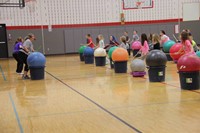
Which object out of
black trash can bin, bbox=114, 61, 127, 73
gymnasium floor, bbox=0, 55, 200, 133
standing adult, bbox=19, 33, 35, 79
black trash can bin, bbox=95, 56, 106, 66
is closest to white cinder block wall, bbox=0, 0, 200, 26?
black trash can bin, bbox=95, 56, 106, 66

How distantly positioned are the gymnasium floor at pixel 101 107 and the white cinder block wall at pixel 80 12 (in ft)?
47.0

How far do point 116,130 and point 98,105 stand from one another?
2.00 m

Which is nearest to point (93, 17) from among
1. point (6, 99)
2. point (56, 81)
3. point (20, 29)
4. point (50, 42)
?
point (50, 42)

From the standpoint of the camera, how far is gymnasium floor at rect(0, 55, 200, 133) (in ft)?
17.8

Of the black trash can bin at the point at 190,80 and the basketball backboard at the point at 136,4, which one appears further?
the basketball backboard at the point at 136,4

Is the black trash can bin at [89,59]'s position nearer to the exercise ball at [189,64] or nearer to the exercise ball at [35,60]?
the exercise ball at [35,60]

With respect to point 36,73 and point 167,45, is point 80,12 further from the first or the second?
point 36,73

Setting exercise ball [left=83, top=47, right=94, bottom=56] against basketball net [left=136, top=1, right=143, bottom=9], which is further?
basketball net [left=136, top=1, right=143, bottom=9]

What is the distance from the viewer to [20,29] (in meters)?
24.2

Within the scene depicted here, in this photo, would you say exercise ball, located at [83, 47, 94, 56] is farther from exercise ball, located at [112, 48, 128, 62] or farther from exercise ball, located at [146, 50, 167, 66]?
exercise ball, located at [146, 50, 167, 66]

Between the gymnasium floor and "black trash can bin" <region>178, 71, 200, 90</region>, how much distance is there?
0.90ft

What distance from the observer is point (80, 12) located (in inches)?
1001

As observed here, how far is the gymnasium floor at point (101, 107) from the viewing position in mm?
5430

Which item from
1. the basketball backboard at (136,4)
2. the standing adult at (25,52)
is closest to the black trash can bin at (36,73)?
the standing adult at (25,52)
